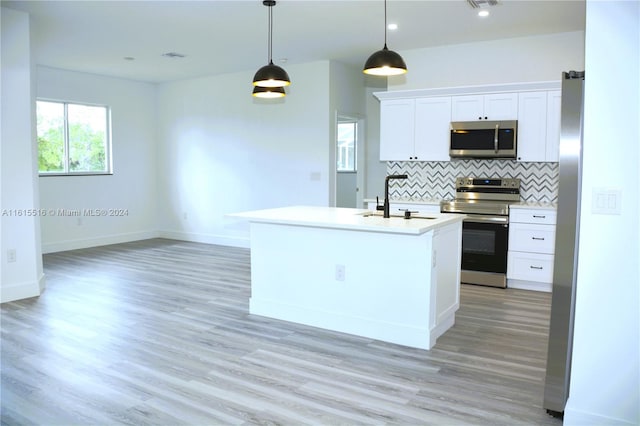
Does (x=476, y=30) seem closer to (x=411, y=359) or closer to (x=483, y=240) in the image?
(x=483, y=240)

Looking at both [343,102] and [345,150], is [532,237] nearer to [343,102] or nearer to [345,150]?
[343,102]

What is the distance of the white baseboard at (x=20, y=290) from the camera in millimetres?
4824

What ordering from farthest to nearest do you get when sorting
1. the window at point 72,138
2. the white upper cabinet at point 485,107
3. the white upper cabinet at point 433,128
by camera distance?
1. the window at point 72,138
2. the white upper cabinet at point 433,128
3. the white upper cabinet at point 485,107

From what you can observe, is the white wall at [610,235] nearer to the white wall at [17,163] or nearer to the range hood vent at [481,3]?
the range hood vent at [481,3]

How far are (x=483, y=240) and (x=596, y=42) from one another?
11.5ft

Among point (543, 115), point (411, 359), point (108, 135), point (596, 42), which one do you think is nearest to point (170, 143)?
point (108, 135)

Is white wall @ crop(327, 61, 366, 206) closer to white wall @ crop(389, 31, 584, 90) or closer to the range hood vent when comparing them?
white wall @ crop(389, 31, 584, 90)

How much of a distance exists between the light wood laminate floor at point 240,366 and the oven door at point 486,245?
0.42m

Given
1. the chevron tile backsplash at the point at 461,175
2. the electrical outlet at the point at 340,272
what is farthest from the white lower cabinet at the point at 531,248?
the electrical outlet at the point at 340,272

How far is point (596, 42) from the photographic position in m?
2.29

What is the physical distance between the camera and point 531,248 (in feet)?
17.6

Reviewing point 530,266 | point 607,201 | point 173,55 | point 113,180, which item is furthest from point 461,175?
point 113,180

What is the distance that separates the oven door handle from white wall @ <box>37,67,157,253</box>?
5.82 meters

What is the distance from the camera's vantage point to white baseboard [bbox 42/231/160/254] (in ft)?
25.0
